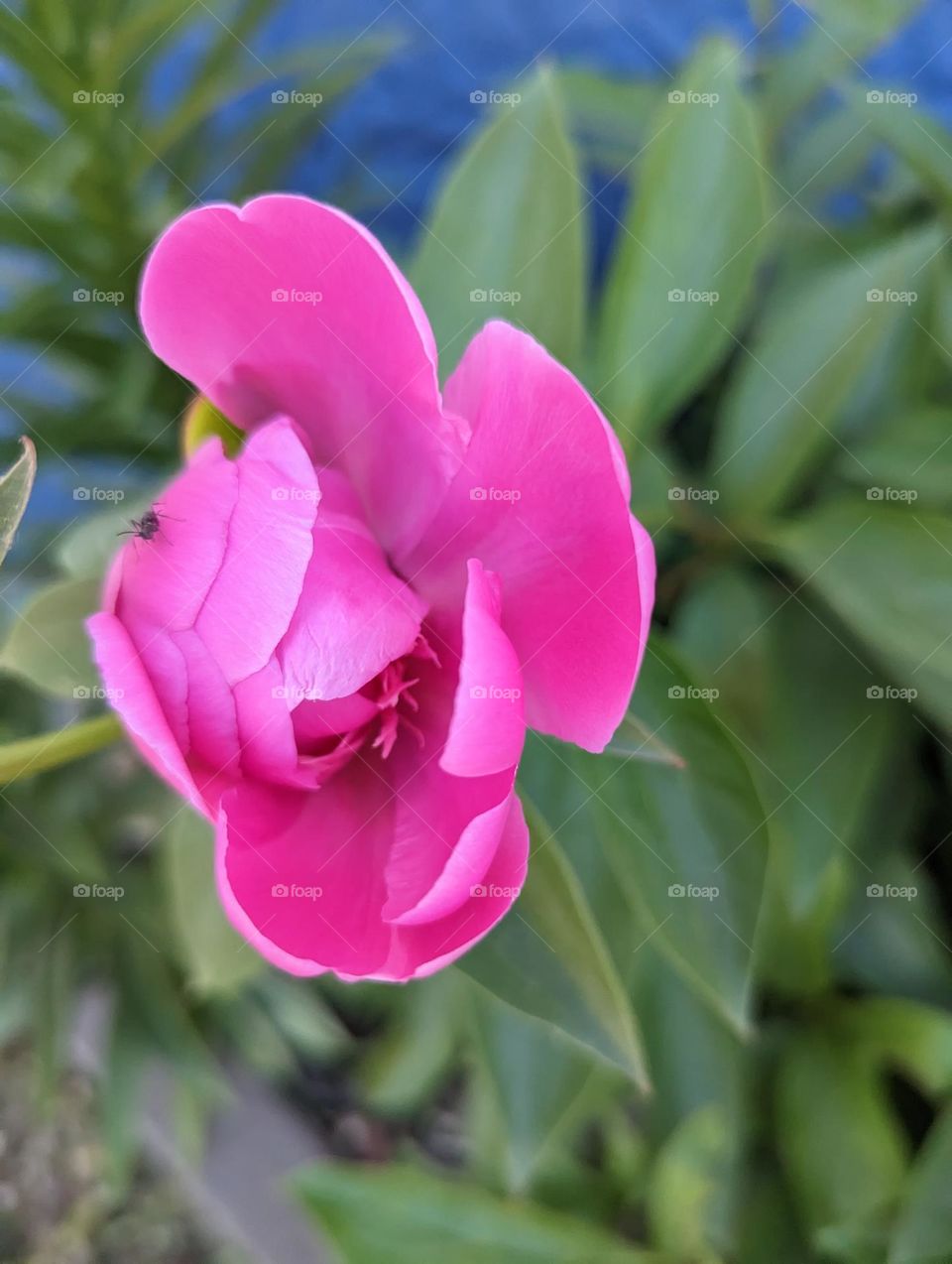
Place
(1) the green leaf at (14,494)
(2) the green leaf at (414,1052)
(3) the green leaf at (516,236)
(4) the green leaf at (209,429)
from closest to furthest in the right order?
(1) the green leaf at (14,494) → (4) the green leaf at (209,429) → (3) the green leaf at (516,236) → (2) the green leaf at (414,1052)

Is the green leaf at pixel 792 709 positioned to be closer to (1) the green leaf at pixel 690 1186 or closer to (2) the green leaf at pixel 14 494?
(1) the green leaf at pixel 690 1186

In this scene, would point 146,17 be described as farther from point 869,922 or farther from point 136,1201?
point 136,1201

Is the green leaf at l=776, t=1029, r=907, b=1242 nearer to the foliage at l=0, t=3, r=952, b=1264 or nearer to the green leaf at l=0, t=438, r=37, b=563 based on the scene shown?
the foliage at l=0, t=3, r=952, b=1264

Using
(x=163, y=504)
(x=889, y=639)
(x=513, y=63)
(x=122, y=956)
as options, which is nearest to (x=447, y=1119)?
(x=122, y=956)

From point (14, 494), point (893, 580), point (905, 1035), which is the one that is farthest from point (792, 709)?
point (14, 494)

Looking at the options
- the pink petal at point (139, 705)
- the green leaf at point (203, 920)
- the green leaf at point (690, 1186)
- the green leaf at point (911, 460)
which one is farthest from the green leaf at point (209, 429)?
the green leaf at point (690, 1186)

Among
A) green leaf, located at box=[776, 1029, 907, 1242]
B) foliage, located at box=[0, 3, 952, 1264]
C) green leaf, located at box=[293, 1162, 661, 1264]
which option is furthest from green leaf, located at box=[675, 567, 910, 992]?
green leaf, located at box=[293, 1162, 661, 1264]

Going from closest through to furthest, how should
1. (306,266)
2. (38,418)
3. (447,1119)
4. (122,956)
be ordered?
(306,266), (38,418), (122,956), (447,1119)
